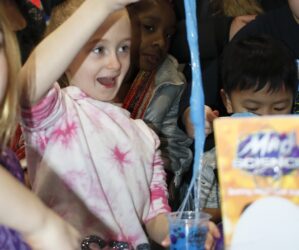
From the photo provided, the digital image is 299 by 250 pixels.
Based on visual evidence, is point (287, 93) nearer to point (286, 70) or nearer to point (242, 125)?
point (286, 70)

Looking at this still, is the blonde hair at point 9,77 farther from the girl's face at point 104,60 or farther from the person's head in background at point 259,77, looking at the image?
the person's head in background at point 259,77

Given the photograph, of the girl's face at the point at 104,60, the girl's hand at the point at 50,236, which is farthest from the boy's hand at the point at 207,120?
the girl's hand at the point at 50,236

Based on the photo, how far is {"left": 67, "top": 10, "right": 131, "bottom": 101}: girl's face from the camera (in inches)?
40.9

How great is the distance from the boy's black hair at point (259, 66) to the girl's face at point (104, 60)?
0.24m

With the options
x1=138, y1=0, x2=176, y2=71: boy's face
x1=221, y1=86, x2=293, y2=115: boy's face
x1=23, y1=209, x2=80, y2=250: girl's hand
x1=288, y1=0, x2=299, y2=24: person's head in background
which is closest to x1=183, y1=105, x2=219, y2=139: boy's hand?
x1=221, y1=86, x2=293, y2=115: boy's face

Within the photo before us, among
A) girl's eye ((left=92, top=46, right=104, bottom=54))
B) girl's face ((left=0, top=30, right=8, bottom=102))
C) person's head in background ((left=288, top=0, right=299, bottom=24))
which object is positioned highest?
girl's face ((left=0, top=30, right=8, bottom=102))

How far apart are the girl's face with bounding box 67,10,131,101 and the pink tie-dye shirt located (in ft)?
0.08

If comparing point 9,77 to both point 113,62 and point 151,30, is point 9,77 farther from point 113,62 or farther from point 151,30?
point 151,30

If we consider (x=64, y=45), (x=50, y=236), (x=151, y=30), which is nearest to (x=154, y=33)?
A: (x=151, y=30)

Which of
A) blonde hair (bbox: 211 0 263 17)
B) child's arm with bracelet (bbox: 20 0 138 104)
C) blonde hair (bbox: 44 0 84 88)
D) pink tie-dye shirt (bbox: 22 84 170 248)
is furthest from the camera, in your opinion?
blonde hair (bbox: 211 0 263 17)

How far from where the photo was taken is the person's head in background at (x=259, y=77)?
43.9 inches

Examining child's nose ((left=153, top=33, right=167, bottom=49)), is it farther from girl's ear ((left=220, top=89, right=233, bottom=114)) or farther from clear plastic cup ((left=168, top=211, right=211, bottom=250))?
clear plastic cup ((left=168, top=211, right=211, bottom=250))

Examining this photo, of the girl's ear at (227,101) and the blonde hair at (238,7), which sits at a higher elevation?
the blonde hair at (238,7)

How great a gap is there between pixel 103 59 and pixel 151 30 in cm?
60
